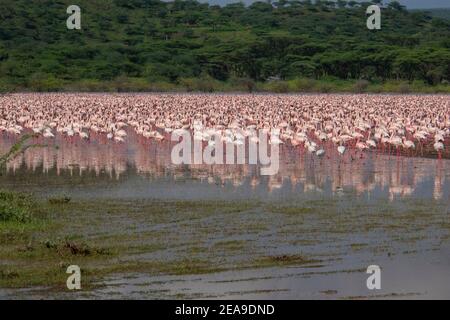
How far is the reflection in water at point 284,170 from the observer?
18.5 meters

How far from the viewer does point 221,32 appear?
102375 mm

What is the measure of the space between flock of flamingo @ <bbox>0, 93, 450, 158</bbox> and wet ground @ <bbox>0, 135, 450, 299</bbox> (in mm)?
1942

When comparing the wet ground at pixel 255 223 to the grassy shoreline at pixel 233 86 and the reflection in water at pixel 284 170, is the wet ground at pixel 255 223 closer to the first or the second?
the reflection in water at pixel 284 170

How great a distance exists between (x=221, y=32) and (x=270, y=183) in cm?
8444

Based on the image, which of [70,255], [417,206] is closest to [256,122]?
[417,206]

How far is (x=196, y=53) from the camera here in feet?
274

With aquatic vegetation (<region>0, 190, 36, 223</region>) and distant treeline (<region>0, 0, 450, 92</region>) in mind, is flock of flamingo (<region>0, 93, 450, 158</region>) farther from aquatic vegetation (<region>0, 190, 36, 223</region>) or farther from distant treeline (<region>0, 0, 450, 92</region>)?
distant treeline (<region>0, 0, 450, 92</region>)

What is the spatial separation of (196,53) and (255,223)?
6968 centimetres

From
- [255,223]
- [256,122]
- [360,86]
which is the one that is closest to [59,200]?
[255,223]

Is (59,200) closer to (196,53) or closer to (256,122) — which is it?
(256,122)

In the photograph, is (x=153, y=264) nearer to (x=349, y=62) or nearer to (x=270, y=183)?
(x=270, y=183)

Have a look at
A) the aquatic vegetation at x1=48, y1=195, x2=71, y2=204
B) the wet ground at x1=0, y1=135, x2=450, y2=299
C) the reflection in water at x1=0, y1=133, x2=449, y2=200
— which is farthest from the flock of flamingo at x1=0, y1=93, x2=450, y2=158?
the aquatic vegetation at x1=48, y1=195, x2=71, y2=204

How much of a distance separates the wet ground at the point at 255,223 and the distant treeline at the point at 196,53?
44339 mm
